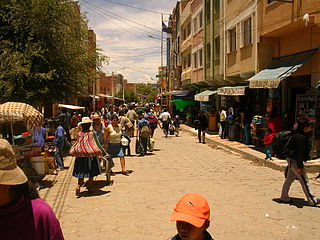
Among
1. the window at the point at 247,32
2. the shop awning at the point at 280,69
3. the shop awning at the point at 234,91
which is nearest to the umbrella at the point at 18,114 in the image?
the shop awning at the point at 280,69

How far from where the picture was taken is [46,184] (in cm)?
893

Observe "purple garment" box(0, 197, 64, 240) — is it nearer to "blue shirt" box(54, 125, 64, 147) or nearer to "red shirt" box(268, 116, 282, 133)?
"blue shirt" box(54, 125, 64, 147)

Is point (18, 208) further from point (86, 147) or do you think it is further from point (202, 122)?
point (202, 122)

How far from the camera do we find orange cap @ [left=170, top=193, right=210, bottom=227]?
2352 millimetres

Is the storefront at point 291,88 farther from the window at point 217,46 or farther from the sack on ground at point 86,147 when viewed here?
the window at point 217,46

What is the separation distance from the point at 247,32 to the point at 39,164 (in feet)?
41.3

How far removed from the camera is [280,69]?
12.8m

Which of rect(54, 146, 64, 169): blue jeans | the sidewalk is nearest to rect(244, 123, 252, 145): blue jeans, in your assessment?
the sidewalk

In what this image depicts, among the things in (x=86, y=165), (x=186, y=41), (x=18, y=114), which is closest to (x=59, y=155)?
(x=18, y=114)

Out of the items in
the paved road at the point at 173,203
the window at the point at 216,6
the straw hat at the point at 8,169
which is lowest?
the paved road at the point at 173,203

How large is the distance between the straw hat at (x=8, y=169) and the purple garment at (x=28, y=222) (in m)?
0.14

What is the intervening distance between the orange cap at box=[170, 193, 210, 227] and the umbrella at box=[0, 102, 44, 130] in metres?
6.90

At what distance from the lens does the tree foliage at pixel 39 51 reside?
1269 cm

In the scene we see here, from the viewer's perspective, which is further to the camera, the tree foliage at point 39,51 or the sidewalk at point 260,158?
the tree foliage at point 39,51
